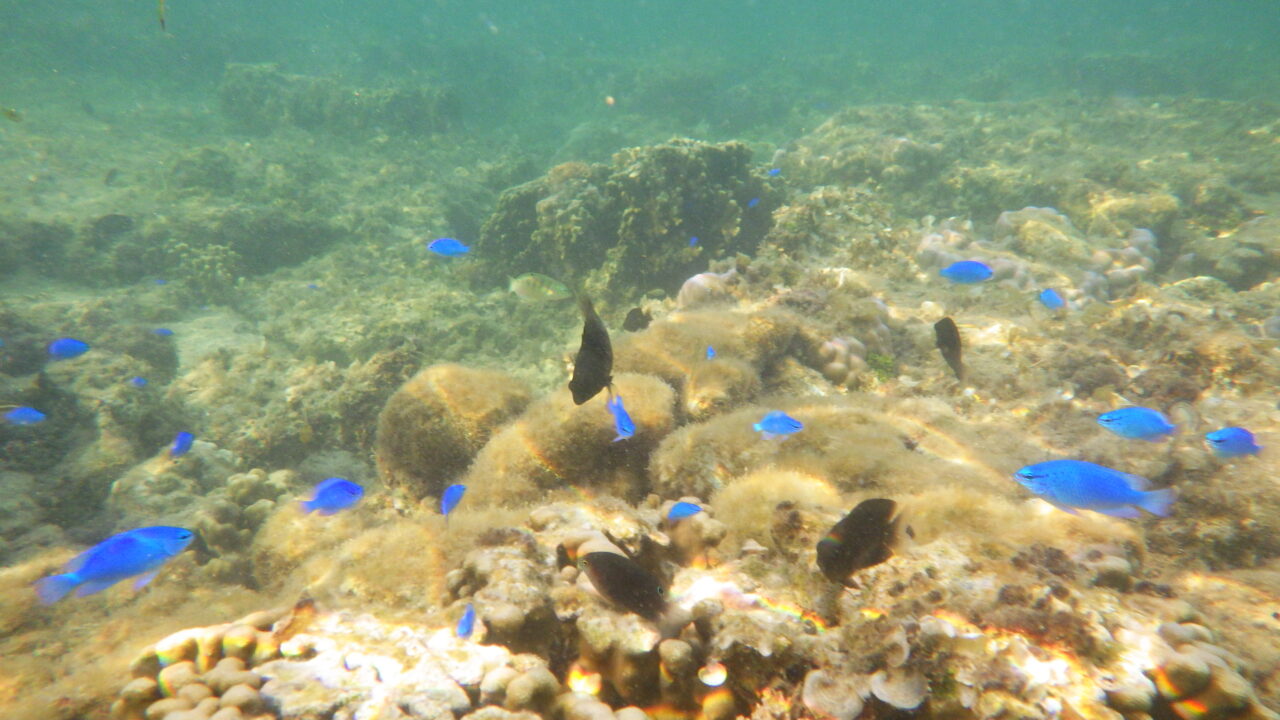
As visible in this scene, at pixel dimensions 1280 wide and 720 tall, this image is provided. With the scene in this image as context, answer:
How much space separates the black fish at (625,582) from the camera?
205 centimetres

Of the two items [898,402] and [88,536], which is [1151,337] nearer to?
[898,402]

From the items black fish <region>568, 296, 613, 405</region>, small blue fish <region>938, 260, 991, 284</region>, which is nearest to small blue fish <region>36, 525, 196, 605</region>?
black fish <region>568, 296, 613, 405</region>

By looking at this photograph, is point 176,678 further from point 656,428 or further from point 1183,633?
point 1183,633

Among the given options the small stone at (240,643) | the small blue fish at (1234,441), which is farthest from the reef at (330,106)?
the small blue fish at (1234,441)

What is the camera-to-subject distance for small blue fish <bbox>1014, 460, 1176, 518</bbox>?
2234 millimetres

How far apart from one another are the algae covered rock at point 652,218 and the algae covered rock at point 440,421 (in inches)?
182

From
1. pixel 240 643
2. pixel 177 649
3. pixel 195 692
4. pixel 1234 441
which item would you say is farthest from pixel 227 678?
pixel 1234 441

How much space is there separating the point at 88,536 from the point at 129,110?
28404 millimetres

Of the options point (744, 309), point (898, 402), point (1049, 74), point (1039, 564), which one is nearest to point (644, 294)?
point (744, 309)

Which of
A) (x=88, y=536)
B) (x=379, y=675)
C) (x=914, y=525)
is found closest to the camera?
(x=379, y=675)

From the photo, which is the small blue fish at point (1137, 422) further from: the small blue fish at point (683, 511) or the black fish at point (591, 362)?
the black fish at point (591, 362)

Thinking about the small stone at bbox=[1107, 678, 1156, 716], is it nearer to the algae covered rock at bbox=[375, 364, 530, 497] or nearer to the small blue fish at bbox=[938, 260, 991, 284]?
the algae covered rock at bbox=[375, 364, 530, 497]

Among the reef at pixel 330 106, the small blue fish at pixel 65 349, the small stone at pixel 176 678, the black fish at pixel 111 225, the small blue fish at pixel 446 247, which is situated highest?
the reef at pixel 330 106

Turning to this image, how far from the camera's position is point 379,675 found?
6.90 ft
